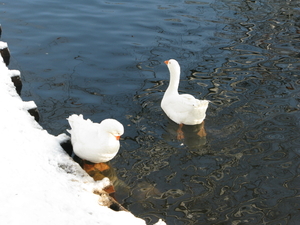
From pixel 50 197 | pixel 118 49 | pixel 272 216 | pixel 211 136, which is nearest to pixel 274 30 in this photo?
pixel 118 49

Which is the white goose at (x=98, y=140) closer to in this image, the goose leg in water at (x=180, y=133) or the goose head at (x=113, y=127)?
the goose head at (x=113, y=127)

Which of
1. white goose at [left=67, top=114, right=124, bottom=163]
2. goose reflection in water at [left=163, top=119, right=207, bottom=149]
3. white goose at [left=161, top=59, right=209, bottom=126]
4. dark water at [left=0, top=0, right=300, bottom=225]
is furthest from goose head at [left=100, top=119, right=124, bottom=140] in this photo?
white goose at [left=161, top=59, right=209, bottom=126]

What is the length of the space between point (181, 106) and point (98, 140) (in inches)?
71.8

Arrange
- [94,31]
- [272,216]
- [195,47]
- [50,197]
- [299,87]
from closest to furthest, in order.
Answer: [50,197], [272,216], [299,87], [195,47], [94,31]

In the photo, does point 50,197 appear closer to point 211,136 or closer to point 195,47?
point 211,136

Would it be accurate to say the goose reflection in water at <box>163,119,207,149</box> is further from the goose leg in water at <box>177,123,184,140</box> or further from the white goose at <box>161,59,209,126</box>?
the white goose at <box>161,59,209,126</box>

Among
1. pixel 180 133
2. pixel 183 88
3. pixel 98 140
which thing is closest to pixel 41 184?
pixel 98 140

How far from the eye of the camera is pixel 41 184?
3.94 m

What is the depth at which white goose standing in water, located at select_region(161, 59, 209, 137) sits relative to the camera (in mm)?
6094

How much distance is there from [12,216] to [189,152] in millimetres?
2993

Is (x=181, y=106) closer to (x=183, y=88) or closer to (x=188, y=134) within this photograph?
(x=188, y=134)

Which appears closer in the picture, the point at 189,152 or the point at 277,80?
the point at 189,152

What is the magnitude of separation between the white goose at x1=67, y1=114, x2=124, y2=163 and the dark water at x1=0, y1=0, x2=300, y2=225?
0.52 metres

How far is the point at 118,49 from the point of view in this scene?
8812mm
